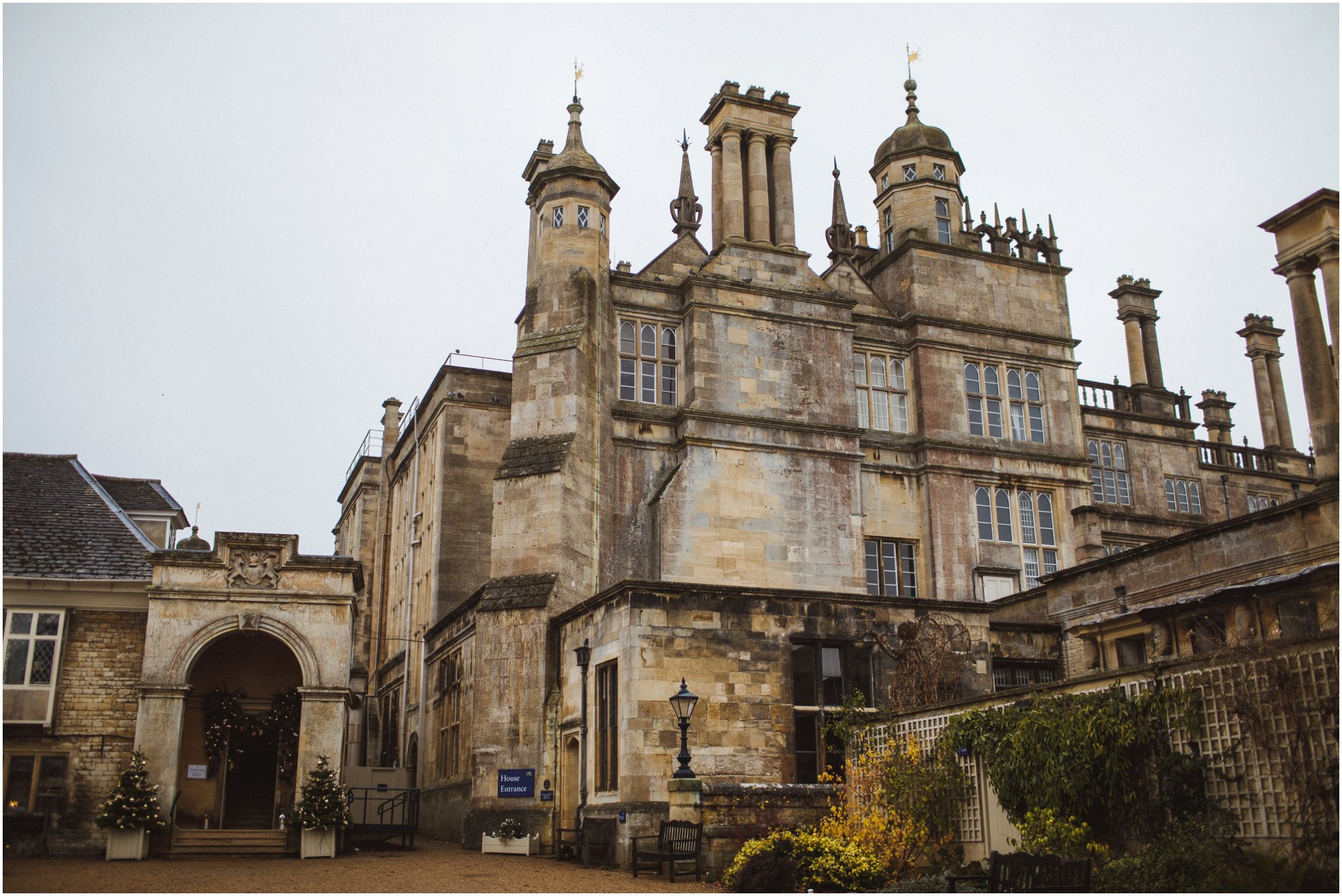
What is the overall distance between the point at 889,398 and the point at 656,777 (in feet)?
50.4

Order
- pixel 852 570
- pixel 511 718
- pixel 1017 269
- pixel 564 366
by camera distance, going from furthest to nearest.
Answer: pixel 1017 269 → pixel 852 570 → pixel 564 366 → pixel 511 718

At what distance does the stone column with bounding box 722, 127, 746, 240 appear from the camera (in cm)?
3127

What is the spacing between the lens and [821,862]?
51.5 ft

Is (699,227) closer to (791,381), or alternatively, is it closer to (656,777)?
(791,381)

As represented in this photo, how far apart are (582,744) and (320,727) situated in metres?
4.93

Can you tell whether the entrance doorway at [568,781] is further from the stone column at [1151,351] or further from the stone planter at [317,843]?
the stone column at [1151,351]

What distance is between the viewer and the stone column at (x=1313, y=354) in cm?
2109

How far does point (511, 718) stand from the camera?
24.4 metres

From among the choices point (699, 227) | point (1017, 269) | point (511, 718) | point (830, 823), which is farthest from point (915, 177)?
point (830, 823)

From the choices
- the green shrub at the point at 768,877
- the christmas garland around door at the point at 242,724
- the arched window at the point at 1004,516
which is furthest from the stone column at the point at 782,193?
the green shrub at the point at 768,877

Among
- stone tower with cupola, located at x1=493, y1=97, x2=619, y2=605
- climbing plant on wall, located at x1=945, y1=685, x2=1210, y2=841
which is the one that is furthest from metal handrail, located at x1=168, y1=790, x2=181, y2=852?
climbing plant on wall, located at x1=945, y1=685, x2=1210, y2=841

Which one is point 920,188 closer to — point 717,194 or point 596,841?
point 717,194

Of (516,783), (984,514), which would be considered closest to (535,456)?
(516,783)

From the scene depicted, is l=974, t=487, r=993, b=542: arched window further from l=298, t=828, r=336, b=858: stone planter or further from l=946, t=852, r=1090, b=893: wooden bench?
l=946, t=852, r=1090, b=893: wooden bench
